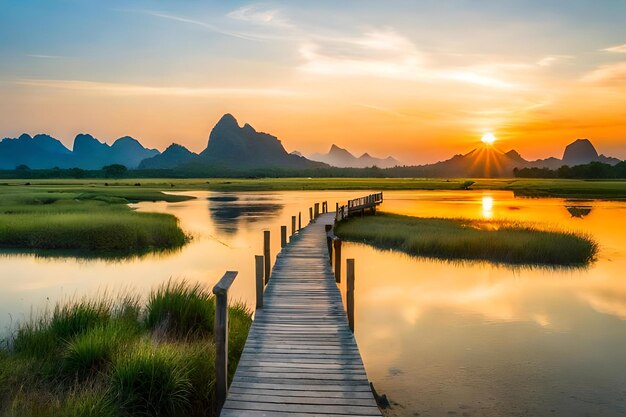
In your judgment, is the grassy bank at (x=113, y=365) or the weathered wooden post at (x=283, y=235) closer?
the grassy bank at (x=113, y=365)

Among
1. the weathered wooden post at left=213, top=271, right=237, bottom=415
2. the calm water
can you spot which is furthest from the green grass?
the calm water

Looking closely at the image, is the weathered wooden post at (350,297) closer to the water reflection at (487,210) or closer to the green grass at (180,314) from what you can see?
the green grass at (180,314)

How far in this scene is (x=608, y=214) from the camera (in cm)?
4844

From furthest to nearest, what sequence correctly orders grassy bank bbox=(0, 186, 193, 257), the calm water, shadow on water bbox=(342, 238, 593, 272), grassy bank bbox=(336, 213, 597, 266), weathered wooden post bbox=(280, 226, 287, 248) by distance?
grassy bank bbox=(0, 186, 193, 257) < grassy bank bbox=(336, 213, 597, 266) < shadow on water bbox=(342, 238, 593, 272) < weathered wooden post bbox=(280, 226, 287, 248) < the calm water

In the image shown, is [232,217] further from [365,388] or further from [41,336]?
[365,388]

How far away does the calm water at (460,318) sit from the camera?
10.3 meters

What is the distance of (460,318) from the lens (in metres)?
15.8

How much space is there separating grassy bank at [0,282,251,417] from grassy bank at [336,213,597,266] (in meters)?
16.7

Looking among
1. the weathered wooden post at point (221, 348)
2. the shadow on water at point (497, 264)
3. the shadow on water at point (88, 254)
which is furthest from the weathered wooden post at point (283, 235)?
the weathered wooden post at point (221, 348)

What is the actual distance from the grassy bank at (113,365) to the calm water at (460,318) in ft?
12.6

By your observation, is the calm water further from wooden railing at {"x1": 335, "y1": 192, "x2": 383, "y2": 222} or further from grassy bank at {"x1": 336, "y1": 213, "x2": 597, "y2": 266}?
wooden railing at {"x1": 335, "y1": 192, "x2": 383, "y2": 222}

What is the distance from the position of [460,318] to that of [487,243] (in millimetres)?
11671

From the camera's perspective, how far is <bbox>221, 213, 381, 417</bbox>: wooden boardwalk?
283 inches

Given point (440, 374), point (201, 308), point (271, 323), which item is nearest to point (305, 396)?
point (271, 323)
